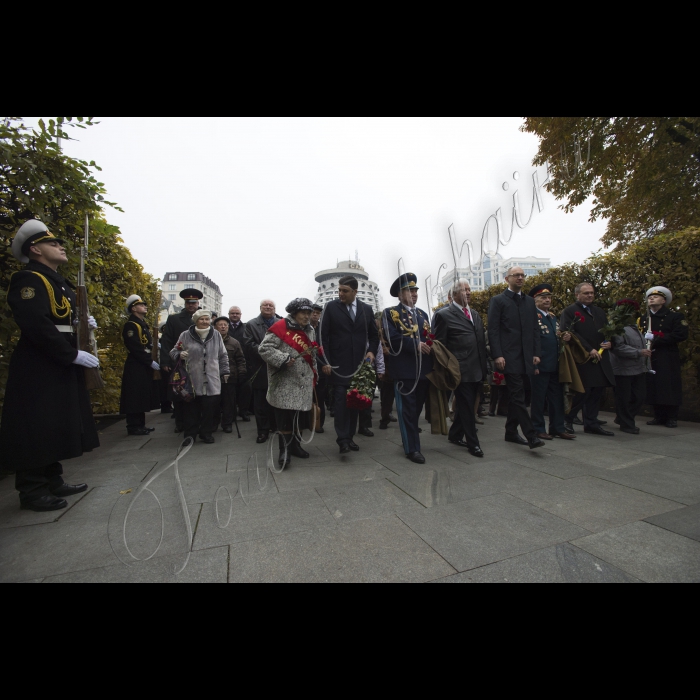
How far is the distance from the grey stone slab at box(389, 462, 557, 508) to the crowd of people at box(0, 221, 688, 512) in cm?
48

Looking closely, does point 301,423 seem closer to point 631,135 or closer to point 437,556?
point 437,556

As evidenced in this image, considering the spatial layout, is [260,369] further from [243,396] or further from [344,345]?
[243,396]

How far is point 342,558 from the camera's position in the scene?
205 centimetres

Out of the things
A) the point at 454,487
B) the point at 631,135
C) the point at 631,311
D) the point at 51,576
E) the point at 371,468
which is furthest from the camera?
the point at 631,135

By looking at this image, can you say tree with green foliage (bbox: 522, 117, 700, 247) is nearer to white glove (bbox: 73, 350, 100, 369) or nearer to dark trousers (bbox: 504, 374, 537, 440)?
dark trousers (bbox: 504, 374, 537, 440)

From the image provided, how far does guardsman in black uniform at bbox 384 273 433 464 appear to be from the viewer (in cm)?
424

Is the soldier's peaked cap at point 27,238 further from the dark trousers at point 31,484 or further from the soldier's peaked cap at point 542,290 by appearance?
the soldier's peaked cap at point 542,290

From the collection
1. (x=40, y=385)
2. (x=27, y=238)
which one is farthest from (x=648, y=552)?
(x=27, y=238)

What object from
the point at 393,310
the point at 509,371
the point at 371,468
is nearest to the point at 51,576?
the point at 371,468

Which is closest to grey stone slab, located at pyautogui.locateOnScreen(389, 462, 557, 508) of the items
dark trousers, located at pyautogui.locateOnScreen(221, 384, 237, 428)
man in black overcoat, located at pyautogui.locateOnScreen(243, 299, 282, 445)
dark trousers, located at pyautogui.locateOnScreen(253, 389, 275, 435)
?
man in black overcoat, located at pyautogui.locateOnScreen(243, 299, 282, 445)

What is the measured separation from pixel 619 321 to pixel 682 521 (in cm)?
393
